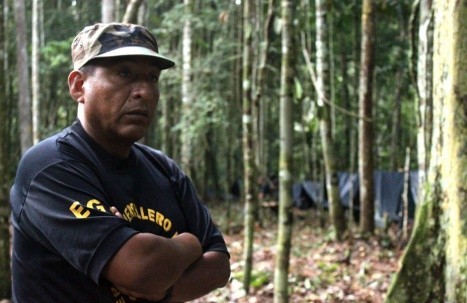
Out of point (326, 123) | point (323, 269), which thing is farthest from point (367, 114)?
point (323, 269)

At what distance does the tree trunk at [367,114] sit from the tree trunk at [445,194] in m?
6.07

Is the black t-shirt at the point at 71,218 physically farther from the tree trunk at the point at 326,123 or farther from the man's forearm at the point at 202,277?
the tree trunk at the point at 326,123

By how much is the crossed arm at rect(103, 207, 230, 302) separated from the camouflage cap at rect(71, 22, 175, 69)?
702 millimetres

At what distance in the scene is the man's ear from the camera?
2383 millimetres

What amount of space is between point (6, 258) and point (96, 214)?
4.33 metres

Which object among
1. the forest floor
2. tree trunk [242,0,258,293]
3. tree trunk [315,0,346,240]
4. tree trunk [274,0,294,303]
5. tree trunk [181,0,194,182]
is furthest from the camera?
tree trunk [181,0,194,182]

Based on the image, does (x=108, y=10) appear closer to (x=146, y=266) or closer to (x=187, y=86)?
(x=146, y=266)

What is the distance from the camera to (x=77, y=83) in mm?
2396

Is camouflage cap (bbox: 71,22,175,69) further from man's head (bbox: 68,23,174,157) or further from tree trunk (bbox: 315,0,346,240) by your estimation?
tree trunk (bbox: 315,0,346,240)

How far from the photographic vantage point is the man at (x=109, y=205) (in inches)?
81.2

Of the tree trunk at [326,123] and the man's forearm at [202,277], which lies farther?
the tree trunk at [326,123]

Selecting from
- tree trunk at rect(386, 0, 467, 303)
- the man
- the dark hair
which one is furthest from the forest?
the dark hair

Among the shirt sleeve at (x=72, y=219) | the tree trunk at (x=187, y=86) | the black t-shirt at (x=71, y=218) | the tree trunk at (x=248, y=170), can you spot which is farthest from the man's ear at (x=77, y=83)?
the tree trunk at (x=187, y=86)

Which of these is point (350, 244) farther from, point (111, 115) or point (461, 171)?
point (111, 115)
